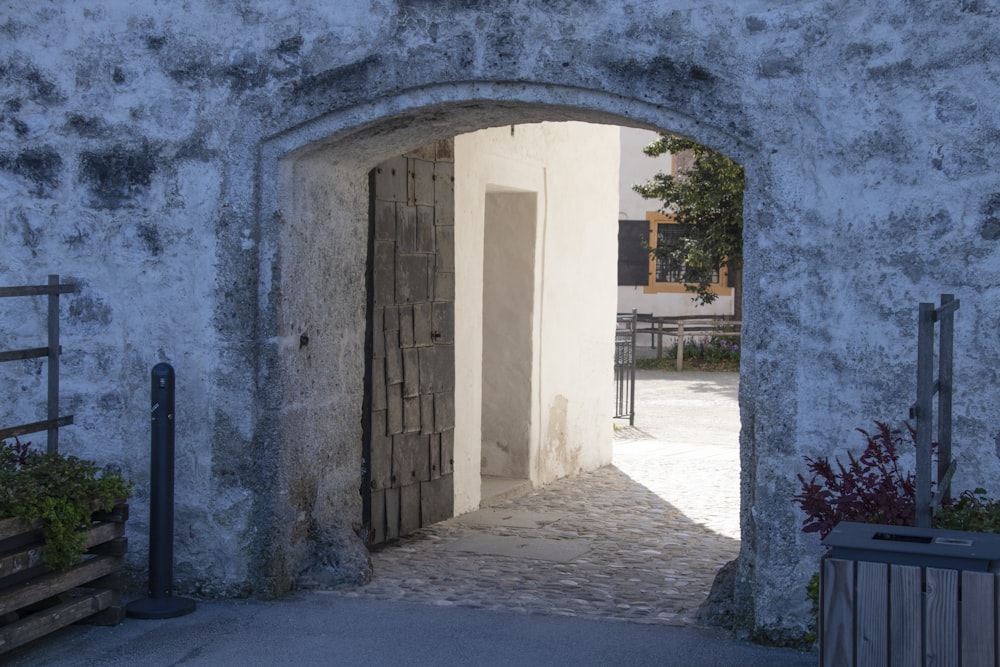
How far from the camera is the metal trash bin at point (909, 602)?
3229 mm

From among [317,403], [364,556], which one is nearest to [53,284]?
[317,403]

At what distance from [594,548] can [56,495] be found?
3287 mm

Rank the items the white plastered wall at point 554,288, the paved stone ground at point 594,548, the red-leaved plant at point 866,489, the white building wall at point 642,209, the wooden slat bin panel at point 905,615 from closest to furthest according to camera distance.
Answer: the wooden slat bin panel at point 905,615
the red-leaved plant at point 866,489
the paved stone ground at point 594,548
the white plastered wall at point 554,288
the white building wall at point 642,209

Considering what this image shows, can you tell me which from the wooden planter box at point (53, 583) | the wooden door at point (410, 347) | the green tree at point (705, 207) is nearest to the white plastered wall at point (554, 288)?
the wooden door at point (410, 347)

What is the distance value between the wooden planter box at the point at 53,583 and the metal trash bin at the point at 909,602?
114 inches

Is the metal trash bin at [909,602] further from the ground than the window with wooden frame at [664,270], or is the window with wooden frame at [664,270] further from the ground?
the window with wooden frame at [664,270]

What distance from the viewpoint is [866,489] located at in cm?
447

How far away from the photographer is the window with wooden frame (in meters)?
25.2

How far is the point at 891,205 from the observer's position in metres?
4.86

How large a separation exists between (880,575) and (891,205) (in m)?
1.96

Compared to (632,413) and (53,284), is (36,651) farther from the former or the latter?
(632,413)

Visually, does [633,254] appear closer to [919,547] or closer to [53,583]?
[53,583]

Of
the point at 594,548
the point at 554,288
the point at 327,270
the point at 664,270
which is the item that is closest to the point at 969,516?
the point at 327,270

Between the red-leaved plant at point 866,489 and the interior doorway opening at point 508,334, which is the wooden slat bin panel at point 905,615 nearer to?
the red-leaved plant at point 866,489
